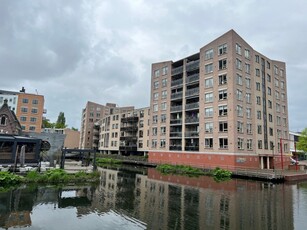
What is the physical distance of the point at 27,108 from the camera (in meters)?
89.3

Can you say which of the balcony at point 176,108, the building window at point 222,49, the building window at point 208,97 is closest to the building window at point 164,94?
the balcony at point 176,108

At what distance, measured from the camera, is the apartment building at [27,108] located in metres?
88.2

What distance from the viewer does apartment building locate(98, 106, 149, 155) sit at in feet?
269

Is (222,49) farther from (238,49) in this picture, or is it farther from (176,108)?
(176,108)

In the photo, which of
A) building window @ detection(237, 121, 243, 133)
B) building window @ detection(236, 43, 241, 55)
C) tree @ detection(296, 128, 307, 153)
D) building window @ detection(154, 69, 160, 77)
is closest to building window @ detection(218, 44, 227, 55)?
building window @ detection(236, 43, 241, 55)

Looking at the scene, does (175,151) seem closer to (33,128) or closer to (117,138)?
(117,138)

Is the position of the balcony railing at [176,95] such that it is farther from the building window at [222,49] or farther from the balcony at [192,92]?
the building window at [222,49]

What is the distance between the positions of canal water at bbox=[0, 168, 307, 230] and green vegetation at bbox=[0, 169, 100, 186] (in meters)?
2.36

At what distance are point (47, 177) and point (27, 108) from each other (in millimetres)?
67634

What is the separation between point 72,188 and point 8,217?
11.9 metres

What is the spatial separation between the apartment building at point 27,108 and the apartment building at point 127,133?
25.3 metres

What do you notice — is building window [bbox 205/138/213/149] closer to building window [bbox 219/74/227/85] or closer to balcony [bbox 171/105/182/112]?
balcony [bbox 171/105/182/112]

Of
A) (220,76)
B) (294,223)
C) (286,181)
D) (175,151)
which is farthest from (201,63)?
(294,223)

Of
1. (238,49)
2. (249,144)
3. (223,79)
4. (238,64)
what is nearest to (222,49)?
(238,49)
